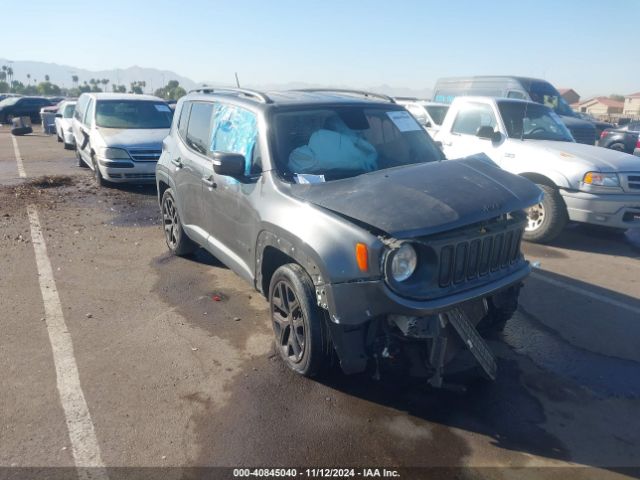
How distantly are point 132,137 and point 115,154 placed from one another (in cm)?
51

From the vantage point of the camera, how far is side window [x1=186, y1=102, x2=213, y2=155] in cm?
512

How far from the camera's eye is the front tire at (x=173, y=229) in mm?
6066

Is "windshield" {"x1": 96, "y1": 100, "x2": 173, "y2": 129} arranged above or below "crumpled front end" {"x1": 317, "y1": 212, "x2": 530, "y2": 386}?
above

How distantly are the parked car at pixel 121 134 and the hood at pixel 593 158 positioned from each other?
6.96m

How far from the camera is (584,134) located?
1432 cm

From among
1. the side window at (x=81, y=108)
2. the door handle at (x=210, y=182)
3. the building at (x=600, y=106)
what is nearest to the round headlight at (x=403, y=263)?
the door handle at (x=210, y=182)

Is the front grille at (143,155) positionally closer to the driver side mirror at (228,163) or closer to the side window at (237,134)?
the side window at (237,134)

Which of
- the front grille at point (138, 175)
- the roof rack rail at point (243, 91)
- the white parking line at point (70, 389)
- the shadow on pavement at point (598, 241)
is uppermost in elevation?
the roof rack rail at point (243, 91)

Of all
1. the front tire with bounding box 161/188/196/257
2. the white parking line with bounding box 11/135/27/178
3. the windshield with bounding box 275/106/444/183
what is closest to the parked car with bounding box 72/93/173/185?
the white parking line with bounding box 11/135/27/178

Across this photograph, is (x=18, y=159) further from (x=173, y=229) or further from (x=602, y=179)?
(x=602, y=179)

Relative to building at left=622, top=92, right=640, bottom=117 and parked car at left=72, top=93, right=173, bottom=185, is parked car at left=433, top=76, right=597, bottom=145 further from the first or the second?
building at left=622, top=92, right=640, bottom=117

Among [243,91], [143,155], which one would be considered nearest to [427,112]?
[143,155]

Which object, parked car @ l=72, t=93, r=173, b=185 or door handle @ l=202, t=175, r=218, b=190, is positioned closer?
door handle @ l=202, t=175, r=218, b=190

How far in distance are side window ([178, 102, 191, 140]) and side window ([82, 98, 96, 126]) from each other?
616 cm
